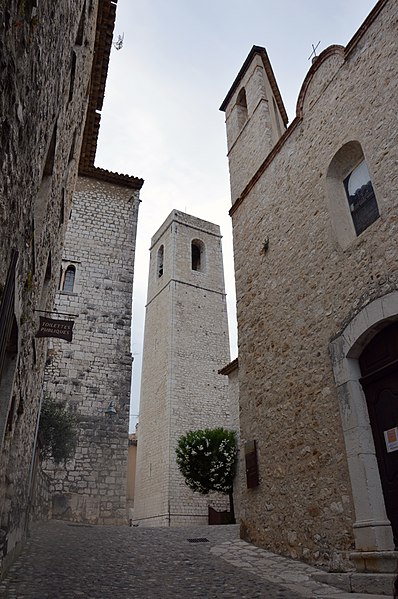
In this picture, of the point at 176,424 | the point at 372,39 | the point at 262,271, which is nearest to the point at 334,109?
the point at 372,39

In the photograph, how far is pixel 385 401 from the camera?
16.4 ft

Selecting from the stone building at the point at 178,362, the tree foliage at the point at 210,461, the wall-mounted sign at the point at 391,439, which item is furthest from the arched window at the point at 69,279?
the wall-mounted sign at the point at 391,439

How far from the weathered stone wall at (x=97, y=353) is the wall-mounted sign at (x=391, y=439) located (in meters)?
8.17

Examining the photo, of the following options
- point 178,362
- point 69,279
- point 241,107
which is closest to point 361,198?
point 241,107

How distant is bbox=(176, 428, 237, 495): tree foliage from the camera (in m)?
13.0

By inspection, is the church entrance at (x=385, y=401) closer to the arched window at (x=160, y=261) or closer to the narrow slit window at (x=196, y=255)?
the narrow slit window at (x=196, y=255)

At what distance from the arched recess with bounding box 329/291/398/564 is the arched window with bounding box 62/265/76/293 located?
928cm

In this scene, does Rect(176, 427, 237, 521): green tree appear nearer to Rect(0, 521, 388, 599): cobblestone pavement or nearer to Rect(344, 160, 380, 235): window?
Rect(0, 521, 388, 599): cobblestone pavement

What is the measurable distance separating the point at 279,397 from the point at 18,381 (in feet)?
12.6

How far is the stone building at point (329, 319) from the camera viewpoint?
197 inches

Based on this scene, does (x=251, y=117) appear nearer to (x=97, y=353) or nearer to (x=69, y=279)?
(x=69, y=279)

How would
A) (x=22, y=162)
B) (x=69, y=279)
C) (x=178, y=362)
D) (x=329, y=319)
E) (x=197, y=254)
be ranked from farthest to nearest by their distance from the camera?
(x=197, y=254) < (x=178, y=362) < (x=69, y=279) < (x=329, y=319) < (x=22, y=162)

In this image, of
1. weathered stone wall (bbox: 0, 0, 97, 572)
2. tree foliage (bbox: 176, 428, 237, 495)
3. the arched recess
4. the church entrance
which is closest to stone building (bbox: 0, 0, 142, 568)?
weathered stone wall (bbox: 0, 0, 97, 572)

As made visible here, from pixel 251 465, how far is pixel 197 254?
820 inches
